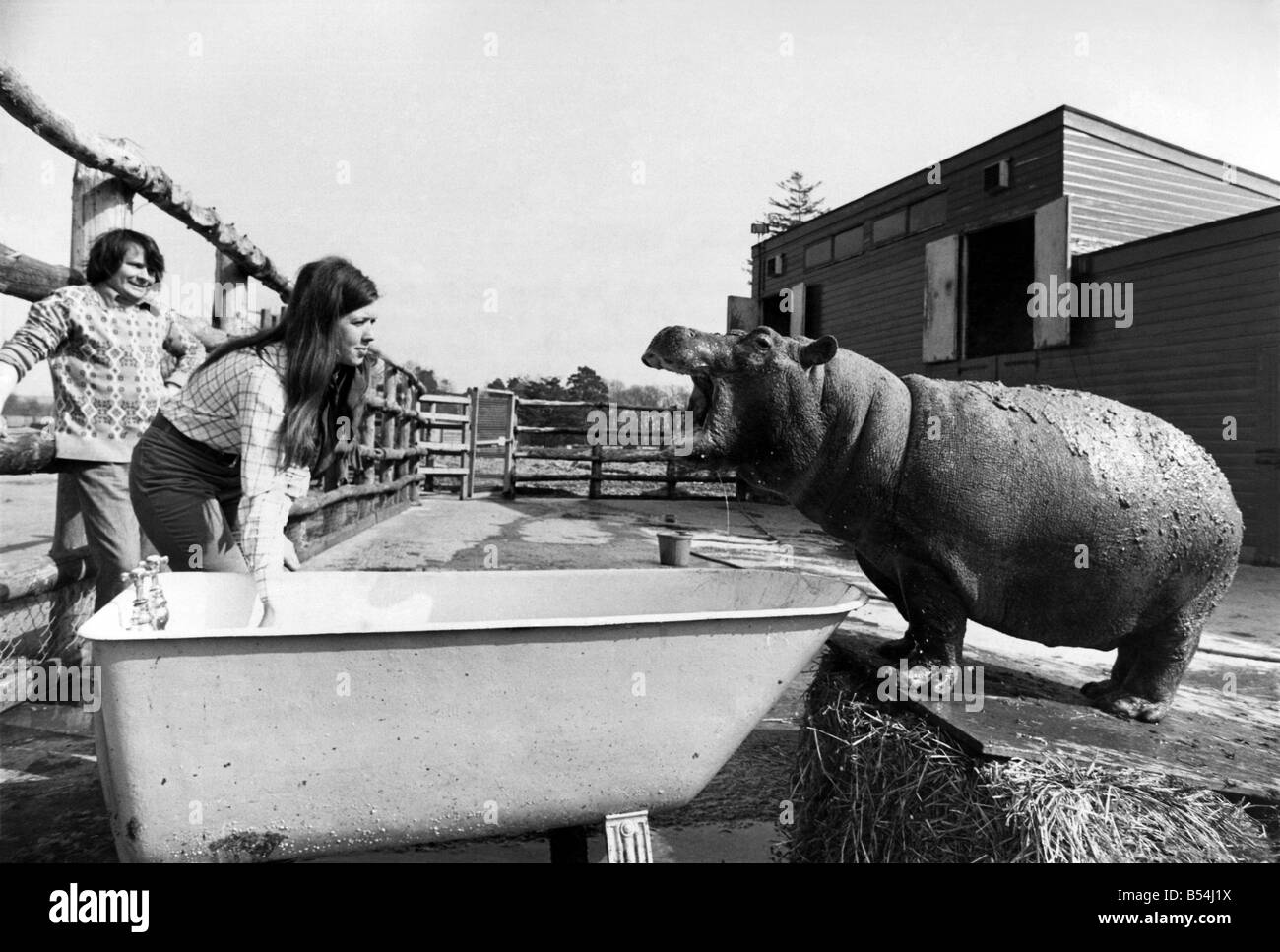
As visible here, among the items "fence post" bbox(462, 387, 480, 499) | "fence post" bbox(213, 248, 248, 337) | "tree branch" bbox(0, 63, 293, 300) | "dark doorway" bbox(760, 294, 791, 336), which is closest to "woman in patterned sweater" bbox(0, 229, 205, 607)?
"tree branch" bbox(0, 63, 293, 300)

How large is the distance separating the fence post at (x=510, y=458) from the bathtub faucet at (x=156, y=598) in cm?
992

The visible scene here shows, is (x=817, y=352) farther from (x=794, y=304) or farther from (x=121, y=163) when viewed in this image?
(x=794, y=304)

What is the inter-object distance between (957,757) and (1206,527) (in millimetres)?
804

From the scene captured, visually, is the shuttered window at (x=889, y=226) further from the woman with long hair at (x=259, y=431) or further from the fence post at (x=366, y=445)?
the woman with long hair at (x=259, y=431)

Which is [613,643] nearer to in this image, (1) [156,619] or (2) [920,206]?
(1) [156,619]

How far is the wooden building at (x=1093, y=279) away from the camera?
20.5 feet

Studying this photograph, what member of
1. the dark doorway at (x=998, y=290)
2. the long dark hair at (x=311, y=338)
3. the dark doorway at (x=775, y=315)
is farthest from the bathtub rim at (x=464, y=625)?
the dark doorway at (x=775, y=315)

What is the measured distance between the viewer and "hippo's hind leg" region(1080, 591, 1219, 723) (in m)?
1.72

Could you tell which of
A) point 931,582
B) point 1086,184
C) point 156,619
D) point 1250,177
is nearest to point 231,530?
point 156,619

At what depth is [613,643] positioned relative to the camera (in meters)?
1.54

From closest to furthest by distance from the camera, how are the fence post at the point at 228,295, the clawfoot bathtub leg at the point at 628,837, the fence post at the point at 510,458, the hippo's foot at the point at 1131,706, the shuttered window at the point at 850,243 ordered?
the clawfoot bathtub leg at the point at 628,837 < the hippo's foot at the point at 1131,706 < the fence post at the point at 228,295 < the shuttered window at the point at 850,243 < the fence post at the point at 510,458

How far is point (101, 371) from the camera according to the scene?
8.63ft

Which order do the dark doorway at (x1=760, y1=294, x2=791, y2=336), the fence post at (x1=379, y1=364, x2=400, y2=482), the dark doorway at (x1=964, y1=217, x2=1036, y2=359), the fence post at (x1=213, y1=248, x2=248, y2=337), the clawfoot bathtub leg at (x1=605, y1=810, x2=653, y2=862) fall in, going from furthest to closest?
the dark doorway at (x1=760, y1=294, x2=791, y2=336), the dark doorway at (x1=964, y1=217, x2=1036, y2=359), the fence post at (x1=379, y1=364, x2=400, y2=482), the fence post at (x1=213, y1=248, x2=248, y2=337), the clawfoot bathtub leg at (x1=605, y1=810, x2=653, y2=862)

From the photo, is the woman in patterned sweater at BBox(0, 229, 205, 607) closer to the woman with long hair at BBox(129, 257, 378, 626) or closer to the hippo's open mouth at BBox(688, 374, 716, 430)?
the woman with long hair at BBox(129, 257, 378, 626)
